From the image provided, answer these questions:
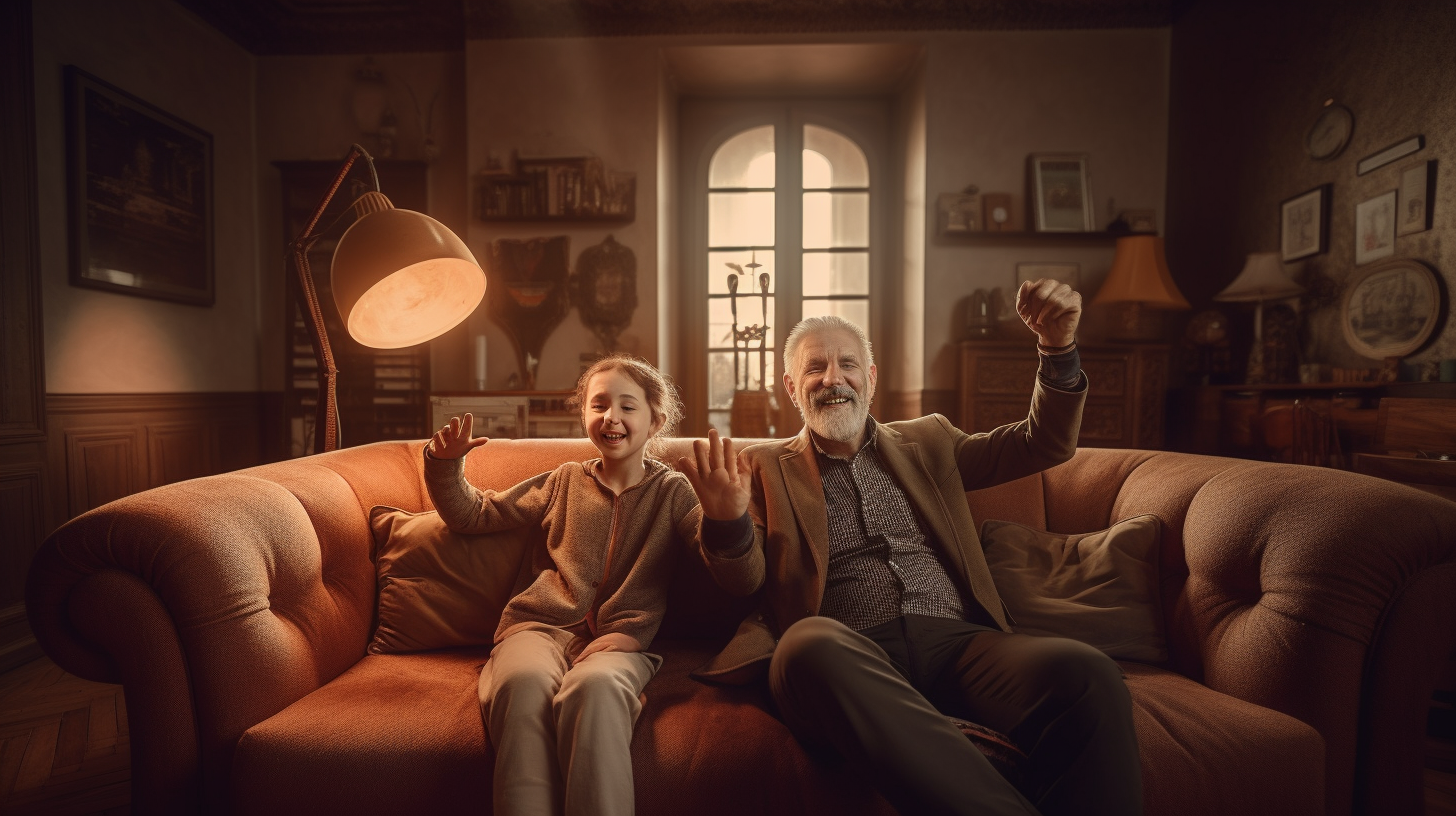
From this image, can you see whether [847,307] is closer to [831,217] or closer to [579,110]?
[831,217]

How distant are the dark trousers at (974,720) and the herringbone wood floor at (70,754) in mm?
1234

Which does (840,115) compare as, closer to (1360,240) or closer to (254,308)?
(1360,240)

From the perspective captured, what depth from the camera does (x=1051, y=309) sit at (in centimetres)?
140

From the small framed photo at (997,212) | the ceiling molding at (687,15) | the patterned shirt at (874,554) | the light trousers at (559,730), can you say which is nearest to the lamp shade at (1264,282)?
the small framed photo at (997,212)

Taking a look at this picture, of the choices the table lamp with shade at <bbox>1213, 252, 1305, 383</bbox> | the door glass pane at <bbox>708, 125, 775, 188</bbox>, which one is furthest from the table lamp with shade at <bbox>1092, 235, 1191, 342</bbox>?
the door glass pane at <bbox>708, 125, 775, 188</bbox>

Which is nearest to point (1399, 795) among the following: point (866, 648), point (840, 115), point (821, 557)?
point (866, 648)

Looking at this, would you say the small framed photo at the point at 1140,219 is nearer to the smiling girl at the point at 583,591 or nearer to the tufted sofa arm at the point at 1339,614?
the tufted sofa arm at the point at 1339,614

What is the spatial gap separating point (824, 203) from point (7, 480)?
449 cm

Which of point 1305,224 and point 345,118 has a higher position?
point 345,118

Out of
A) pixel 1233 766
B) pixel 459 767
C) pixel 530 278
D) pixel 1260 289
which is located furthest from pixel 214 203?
pixel 1260 289

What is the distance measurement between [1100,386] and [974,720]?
3.05m

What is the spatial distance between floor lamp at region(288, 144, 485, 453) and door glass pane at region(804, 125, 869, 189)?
3.65 metres

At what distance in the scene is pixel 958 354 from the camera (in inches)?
158

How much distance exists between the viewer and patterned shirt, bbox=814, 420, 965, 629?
1.38m
